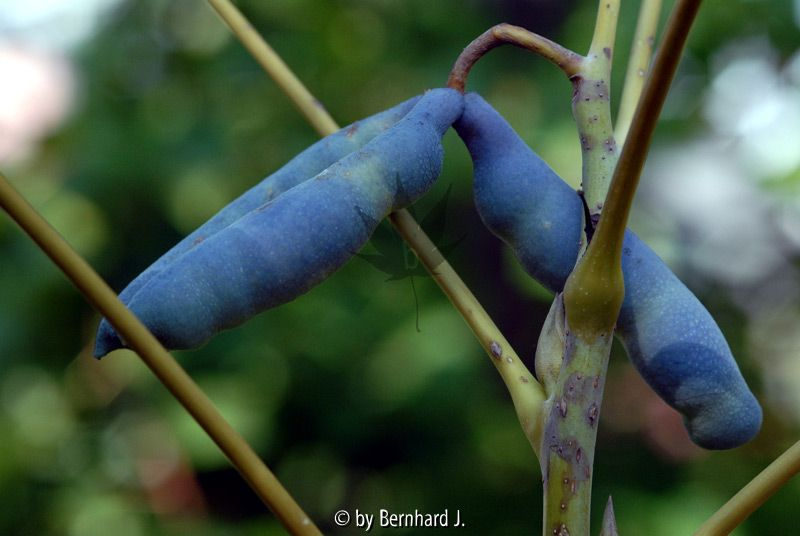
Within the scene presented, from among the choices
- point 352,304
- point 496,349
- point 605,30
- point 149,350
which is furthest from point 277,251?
point 352,304

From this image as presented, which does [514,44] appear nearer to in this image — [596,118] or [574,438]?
[596,118]

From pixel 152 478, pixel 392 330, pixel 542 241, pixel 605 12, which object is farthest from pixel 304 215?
pixel 152 478

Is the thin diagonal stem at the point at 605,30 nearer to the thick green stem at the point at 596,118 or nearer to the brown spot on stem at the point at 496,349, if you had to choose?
the thick green stem at the point at 596,118

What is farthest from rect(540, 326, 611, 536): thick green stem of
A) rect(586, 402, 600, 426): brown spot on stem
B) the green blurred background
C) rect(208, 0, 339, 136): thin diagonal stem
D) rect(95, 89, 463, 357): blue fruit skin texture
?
the green blurred background

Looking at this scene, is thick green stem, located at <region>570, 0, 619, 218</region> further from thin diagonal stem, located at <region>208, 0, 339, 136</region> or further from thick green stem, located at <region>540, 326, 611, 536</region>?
thin diagonal stem, located at <region>208, 0, 339, 136</region>

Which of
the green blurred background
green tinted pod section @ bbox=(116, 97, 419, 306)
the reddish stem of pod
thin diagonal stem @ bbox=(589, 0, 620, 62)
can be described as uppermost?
green tinted pod section @ bbox=(116, 97, 419, 306)

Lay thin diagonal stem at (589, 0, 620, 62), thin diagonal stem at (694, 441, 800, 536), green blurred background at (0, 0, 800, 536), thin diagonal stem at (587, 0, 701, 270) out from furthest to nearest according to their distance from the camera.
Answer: green blurred background at (0, 0, 800, 536)
thin diagonal stem at (589, 0, 620, 62)
thin diagonal stem at (694, 441, 800, 536)
thin diagonal stem at (587, 0, 701, 270)

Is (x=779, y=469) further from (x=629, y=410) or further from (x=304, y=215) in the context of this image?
(x=629, y=410)
